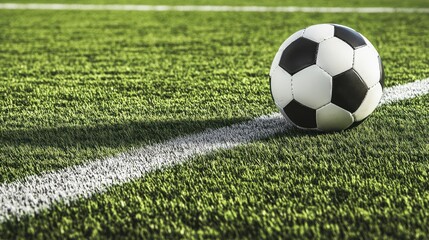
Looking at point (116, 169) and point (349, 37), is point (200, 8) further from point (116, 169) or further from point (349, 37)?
point (116, 169)

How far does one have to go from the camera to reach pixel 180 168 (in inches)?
85.0

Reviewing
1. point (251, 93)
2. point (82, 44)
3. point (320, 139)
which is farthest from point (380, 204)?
point (82, 44)

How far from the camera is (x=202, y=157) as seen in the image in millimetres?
2260

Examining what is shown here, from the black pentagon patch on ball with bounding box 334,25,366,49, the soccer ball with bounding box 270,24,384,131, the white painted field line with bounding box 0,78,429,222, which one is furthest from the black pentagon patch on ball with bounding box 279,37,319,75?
the white painted field line with bounding box 0,78,429,222

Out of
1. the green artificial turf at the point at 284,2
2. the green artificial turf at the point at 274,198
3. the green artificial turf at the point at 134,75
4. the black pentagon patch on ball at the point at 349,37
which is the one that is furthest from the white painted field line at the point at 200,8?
the green artificial turf at the point at 274,198

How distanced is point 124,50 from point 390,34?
8.58 ft

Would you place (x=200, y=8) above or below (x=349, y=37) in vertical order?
below

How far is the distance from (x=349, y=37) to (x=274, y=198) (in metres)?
1.00

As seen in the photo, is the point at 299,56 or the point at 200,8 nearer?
the point at 299,56

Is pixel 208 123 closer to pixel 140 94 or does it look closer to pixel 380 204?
pixel 140 94

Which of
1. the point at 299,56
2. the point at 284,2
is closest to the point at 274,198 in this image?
the point at 299,56

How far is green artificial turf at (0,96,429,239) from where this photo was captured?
5.49 ft

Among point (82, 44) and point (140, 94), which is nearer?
point (140, 94)

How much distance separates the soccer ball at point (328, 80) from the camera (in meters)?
2.40
